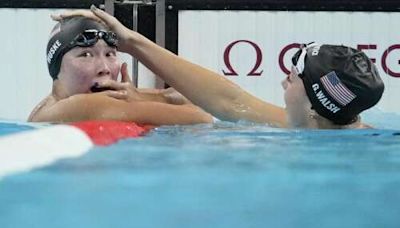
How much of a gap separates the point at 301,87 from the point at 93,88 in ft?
2.83

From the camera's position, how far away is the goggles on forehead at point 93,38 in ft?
9.71

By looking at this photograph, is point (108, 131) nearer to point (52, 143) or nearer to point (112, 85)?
point (52, 143)

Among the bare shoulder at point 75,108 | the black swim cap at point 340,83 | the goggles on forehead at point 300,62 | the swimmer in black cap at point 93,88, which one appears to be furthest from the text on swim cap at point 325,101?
the bare shoulder at point 75,108

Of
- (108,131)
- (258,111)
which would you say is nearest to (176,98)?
(258,111)

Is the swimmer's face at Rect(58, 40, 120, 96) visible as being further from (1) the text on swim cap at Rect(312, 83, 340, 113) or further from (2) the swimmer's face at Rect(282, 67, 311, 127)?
(1) the text on swim cap at Rect(312, 83, 340, 113)

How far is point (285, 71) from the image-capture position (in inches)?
188

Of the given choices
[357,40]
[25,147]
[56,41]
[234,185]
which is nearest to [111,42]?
[56,41]

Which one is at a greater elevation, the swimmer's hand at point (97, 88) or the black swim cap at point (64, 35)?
the black swim cap at point (64, 35)

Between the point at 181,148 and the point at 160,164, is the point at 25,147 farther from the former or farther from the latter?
the point at 181,148

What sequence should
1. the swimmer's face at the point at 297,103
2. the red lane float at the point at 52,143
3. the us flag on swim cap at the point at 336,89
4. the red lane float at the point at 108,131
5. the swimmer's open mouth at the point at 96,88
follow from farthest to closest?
1. the swimmer's open mouth at the point at 96,88
2. the swimmer's face at the point at 297,103
3. the us flag on swim cap at the point at 336,89
4. the red lane float at the point at 108,131
5. the red lane float at the point at 52,143

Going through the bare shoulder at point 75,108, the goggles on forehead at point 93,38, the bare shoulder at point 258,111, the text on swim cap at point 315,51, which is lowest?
the bare shoulder at point 258,111

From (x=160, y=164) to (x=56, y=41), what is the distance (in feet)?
5.85

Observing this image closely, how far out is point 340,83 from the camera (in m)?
2.72

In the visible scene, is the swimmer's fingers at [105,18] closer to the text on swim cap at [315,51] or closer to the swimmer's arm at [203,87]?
the swimmer's arm at [203,87]
